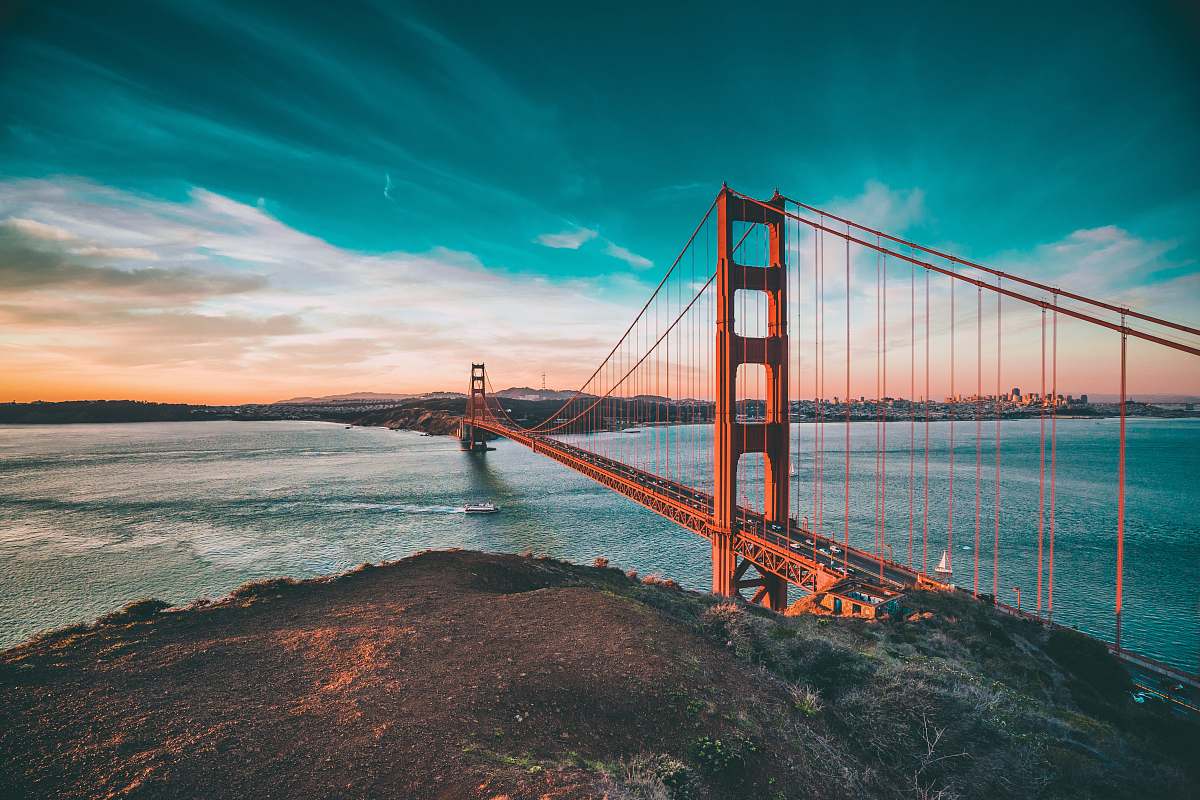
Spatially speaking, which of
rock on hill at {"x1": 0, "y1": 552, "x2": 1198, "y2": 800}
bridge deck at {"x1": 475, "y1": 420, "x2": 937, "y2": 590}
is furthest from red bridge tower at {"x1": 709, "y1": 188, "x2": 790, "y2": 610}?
rock on hill at {"x1": 0, "y1": 552, "x2": 1198, "y2": 800}

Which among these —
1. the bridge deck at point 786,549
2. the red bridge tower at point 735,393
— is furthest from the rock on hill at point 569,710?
the red bridge tower at point 735,393

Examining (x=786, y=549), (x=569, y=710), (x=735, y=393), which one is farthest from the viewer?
(x=735, y=393)

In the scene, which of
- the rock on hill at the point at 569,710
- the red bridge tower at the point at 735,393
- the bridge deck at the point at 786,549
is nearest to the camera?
the rock on hill at the point at 569,710

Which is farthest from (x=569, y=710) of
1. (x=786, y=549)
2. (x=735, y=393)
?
(x=735, y=393)

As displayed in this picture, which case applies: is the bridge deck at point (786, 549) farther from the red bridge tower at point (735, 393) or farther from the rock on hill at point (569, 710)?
the rock on hill at point (569, 710)

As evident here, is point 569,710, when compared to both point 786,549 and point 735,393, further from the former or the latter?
point 735,393

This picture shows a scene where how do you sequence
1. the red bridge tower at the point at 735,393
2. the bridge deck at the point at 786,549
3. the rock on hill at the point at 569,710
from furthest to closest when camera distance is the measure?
the red bridge tower at the point at 735,393
the bridge deck at the point at 786,549
the rock on hill at the point at 569,710

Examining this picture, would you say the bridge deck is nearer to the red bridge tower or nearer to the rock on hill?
the red bridge tower

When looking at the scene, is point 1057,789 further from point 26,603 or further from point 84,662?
point 26,603
